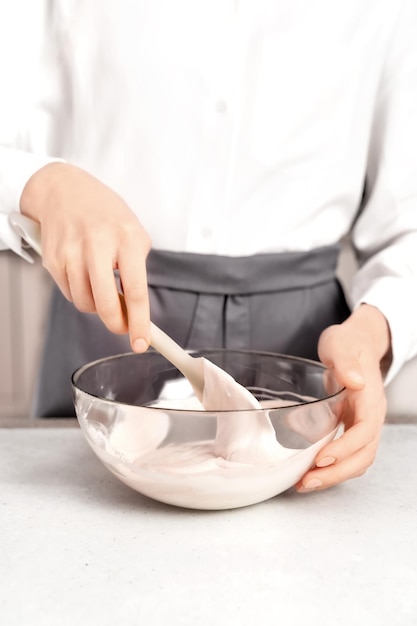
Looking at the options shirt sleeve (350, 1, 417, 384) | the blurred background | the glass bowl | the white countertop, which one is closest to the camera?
the white countertop

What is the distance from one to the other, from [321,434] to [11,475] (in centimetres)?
30

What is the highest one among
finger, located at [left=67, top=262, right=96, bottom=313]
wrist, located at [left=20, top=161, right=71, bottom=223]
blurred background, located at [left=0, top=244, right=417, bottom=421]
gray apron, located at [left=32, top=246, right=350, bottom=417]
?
wrist, located at [left=20, top=161, right=71, bottom=223]

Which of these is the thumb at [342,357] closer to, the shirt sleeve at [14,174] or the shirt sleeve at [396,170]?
the shirt sleeve at [396,170]

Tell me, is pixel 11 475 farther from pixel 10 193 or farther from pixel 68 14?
pixel 68 14

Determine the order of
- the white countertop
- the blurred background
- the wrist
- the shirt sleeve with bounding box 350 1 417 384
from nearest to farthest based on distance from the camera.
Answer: the white countertop, the wrist, the shirt sleeve with bounding box 350 1 417 384, the blurred background

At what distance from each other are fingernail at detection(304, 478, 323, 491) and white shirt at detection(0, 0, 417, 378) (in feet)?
1.06

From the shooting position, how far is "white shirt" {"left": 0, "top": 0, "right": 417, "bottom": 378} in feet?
3.26

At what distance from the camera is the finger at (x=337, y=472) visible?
705 millimetres

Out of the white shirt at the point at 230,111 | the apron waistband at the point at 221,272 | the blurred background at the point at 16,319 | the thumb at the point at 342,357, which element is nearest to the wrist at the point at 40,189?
the white shirt at the point at 230,111

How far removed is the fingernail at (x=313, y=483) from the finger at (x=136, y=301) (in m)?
0.18

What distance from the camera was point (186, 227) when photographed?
1.04 m

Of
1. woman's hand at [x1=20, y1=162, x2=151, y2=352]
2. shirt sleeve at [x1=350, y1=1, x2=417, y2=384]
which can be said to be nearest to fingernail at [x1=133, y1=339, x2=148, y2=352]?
woman's hand at [x1=20, y1=162, x2=151, y2=352]

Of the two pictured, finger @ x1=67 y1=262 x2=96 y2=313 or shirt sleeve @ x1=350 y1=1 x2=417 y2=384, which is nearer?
finger @ x1=67 y1=262 x2=96 y2=313

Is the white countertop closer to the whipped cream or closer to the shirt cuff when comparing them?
the whipped cream
